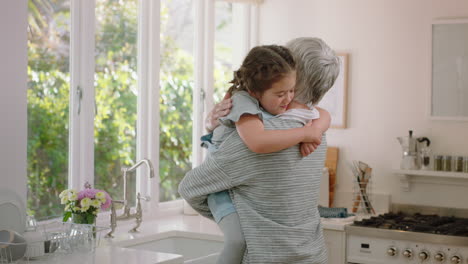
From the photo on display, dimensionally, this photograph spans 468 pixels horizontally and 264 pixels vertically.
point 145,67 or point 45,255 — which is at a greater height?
point 145,67

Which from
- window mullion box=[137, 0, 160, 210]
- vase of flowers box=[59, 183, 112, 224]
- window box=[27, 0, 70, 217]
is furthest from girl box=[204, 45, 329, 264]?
window mullion box=[137, 0, 160, 210]

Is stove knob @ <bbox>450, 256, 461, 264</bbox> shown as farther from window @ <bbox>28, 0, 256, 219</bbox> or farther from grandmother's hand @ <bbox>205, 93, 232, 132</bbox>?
grandmother's hand @ <bbox>205, 93, 232, 132</bbox>

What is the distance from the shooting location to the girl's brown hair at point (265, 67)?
70.1 inches

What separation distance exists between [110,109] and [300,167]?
7.39ft

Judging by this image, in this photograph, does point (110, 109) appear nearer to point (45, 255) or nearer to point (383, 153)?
point (45, 255)

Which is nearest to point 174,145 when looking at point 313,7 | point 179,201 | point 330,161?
point 179,201

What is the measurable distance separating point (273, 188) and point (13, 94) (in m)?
1.69

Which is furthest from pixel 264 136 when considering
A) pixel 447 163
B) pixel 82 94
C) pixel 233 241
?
pixel 447 163

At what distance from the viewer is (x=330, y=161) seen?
4543 mm

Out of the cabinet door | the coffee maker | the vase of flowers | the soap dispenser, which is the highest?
the coffee maker

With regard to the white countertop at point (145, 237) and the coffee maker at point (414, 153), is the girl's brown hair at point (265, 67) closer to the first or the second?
the white countertop at point (145, 237)

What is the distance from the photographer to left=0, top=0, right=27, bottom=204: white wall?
300 cm

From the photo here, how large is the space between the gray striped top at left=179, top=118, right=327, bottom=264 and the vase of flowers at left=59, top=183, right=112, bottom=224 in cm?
143

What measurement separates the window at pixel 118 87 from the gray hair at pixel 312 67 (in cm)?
186
